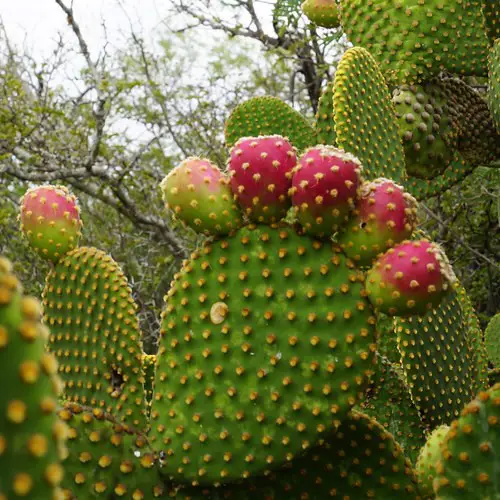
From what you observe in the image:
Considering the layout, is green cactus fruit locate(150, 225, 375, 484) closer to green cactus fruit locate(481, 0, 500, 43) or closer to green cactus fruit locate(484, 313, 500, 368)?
green cactus fruit locate(481, 0, 500, 43)

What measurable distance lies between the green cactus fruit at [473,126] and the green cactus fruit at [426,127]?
68mm

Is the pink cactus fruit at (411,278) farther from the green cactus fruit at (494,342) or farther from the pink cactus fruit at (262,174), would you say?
the green cactus fruit at (494,342)

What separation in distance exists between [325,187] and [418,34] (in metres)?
1.11

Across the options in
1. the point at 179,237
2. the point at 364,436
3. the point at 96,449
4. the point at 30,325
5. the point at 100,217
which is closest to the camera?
the point at 30,325

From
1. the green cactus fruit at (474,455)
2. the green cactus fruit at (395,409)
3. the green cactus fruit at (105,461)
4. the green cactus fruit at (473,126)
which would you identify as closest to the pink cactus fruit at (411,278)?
the green cactus fruit at (474,455)

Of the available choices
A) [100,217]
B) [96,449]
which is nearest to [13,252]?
[100,217]

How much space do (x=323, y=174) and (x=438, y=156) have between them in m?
1.14

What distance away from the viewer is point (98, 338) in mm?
1128

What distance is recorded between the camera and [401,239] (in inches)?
34.4

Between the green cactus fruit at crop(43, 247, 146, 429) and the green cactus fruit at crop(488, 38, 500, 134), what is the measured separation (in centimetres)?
123

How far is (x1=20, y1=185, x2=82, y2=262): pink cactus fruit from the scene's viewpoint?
116cm

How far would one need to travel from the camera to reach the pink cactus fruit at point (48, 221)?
1.16 m

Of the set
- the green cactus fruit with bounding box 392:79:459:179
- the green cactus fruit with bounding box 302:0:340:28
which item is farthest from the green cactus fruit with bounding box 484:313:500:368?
the green cactus fruit with bounding box 302:0:340:28

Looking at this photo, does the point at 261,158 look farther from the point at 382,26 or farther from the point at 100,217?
the point at 100,217
